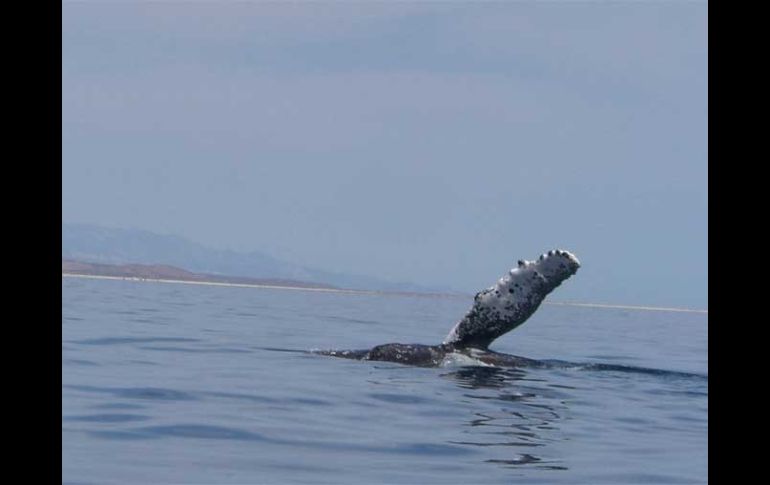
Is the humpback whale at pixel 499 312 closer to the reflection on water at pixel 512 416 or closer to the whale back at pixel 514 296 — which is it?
the whale back at pixel 514 296

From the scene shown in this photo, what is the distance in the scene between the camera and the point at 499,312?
13602 millimetres

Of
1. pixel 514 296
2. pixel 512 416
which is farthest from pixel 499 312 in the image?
pixel 512 416

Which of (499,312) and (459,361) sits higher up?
(499,312)

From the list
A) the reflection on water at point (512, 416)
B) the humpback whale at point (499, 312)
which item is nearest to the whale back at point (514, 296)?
the humpback whale at point (499, 312)

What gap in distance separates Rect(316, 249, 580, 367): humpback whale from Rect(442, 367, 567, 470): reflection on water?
0.57 metres

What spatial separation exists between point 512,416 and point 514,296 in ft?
12.1

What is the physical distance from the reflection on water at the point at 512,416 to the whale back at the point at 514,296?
25.6 inches

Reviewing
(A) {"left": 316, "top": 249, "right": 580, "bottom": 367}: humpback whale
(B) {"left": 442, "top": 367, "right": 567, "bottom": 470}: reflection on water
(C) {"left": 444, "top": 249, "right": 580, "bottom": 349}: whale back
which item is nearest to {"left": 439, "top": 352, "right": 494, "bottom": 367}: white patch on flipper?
(A) {"left": 316, "top": 249, "right": 580, "bottom": 367}: humpback whale

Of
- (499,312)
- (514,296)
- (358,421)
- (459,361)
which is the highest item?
(514,296)

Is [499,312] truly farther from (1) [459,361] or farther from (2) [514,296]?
(1) [459,361]

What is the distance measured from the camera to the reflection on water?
820cm

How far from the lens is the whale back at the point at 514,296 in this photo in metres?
13.6

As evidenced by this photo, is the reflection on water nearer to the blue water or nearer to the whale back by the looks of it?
the blue water
